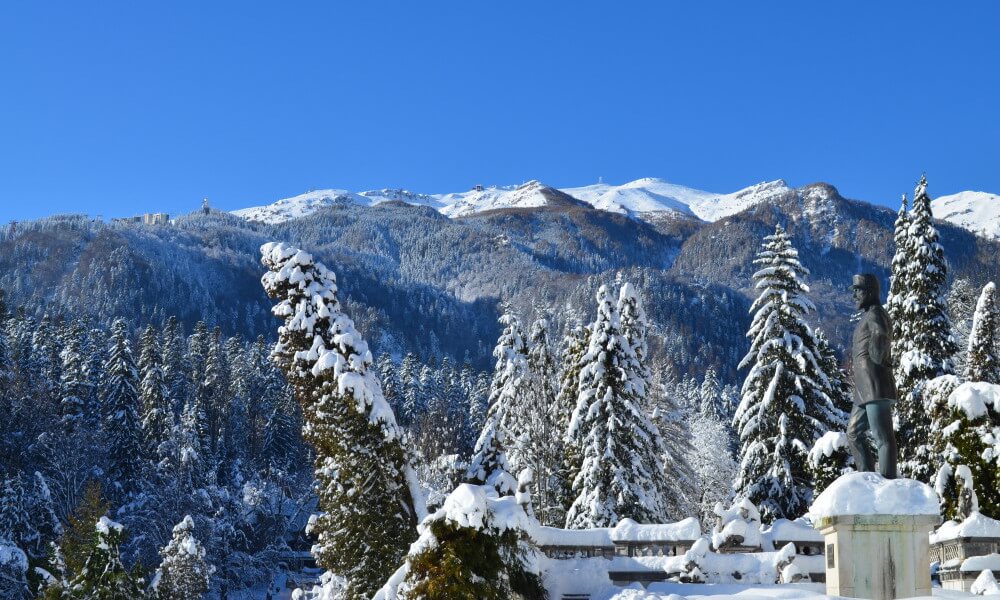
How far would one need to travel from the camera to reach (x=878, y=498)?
12.8 metres

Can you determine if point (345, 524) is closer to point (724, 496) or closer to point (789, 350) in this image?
point (789, 350)

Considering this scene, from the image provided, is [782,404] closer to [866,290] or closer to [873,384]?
[866,290]

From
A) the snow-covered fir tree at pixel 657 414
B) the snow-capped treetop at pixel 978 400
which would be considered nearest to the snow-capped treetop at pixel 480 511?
the snow-capped treetop at pixel 978 400

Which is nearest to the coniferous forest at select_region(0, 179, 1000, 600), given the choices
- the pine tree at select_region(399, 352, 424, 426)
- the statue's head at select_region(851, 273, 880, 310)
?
the statue's head at select_region(851, 273, 880, 310)

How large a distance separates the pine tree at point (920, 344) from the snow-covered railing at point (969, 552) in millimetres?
14654

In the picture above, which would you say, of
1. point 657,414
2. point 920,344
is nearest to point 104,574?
point 657,414

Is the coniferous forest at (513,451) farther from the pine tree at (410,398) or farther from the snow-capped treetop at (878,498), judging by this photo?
the pine tree at (410,398)

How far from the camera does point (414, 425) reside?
374ft

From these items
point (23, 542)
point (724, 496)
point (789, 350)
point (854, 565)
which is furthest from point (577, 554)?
point (724, 496)

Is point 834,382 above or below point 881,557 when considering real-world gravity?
above

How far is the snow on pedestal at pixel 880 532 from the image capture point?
12.8 m

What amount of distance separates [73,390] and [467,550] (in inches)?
2395

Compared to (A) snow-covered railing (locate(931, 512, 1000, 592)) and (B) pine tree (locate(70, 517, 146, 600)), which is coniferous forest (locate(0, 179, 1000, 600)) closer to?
(B) pine tree (locate(70, 517, 146, 600))

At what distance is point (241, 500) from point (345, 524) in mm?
52260
